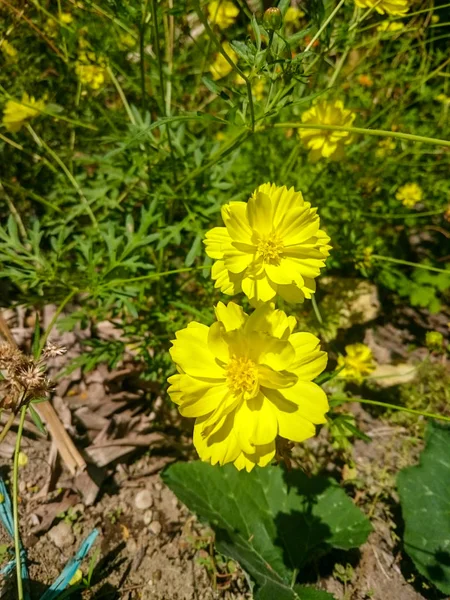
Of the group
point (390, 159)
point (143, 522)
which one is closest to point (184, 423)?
point (143, 522)

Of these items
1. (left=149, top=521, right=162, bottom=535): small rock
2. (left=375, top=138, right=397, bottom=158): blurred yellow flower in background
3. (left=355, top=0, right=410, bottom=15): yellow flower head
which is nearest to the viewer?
(left=355, top=0, right=410, bottom=15): yellow flower head

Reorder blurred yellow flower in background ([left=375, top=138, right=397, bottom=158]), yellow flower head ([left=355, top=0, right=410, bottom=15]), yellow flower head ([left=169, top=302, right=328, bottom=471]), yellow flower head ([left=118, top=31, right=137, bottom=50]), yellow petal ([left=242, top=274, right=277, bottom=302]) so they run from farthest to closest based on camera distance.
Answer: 1. blurred yellow flower in background ([left=375, top=138, right=397, bottom=158])
2. yellow flower head ([left=118, top=31, right=137, bottom=50])
3. yellow flower head ([left=355, top=0, right=410, bottom=15])
4. yellow petal ([left=242, top=274, right=277, bottom=302])
5. yellow flower head ([left=169, top=302, right=328, bottom=471])

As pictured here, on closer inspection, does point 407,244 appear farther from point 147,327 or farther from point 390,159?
point 147,327

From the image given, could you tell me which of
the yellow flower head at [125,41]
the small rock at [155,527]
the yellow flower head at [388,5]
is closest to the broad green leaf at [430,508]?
the small rock at [155,527]

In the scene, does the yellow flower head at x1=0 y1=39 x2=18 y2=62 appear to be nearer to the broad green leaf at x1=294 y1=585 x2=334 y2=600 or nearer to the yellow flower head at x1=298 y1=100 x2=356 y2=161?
the yellow flower head at x1=298 y1=100 x2=356 y2=161

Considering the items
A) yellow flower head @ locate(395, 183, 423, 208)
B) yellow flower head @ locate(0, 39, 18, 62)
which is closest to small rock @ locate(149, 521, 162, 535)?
yellow flower head @ locate(395, 183, 423, 208)

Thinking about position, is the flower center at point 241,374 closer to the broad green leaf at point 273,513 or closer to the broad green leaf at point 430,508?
the broad green leaf at point 273,513

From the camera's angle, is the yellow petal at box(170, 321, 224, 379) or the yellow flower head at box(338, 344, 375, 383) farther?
the yellow flower head at box(338, 344, 375, 383)
